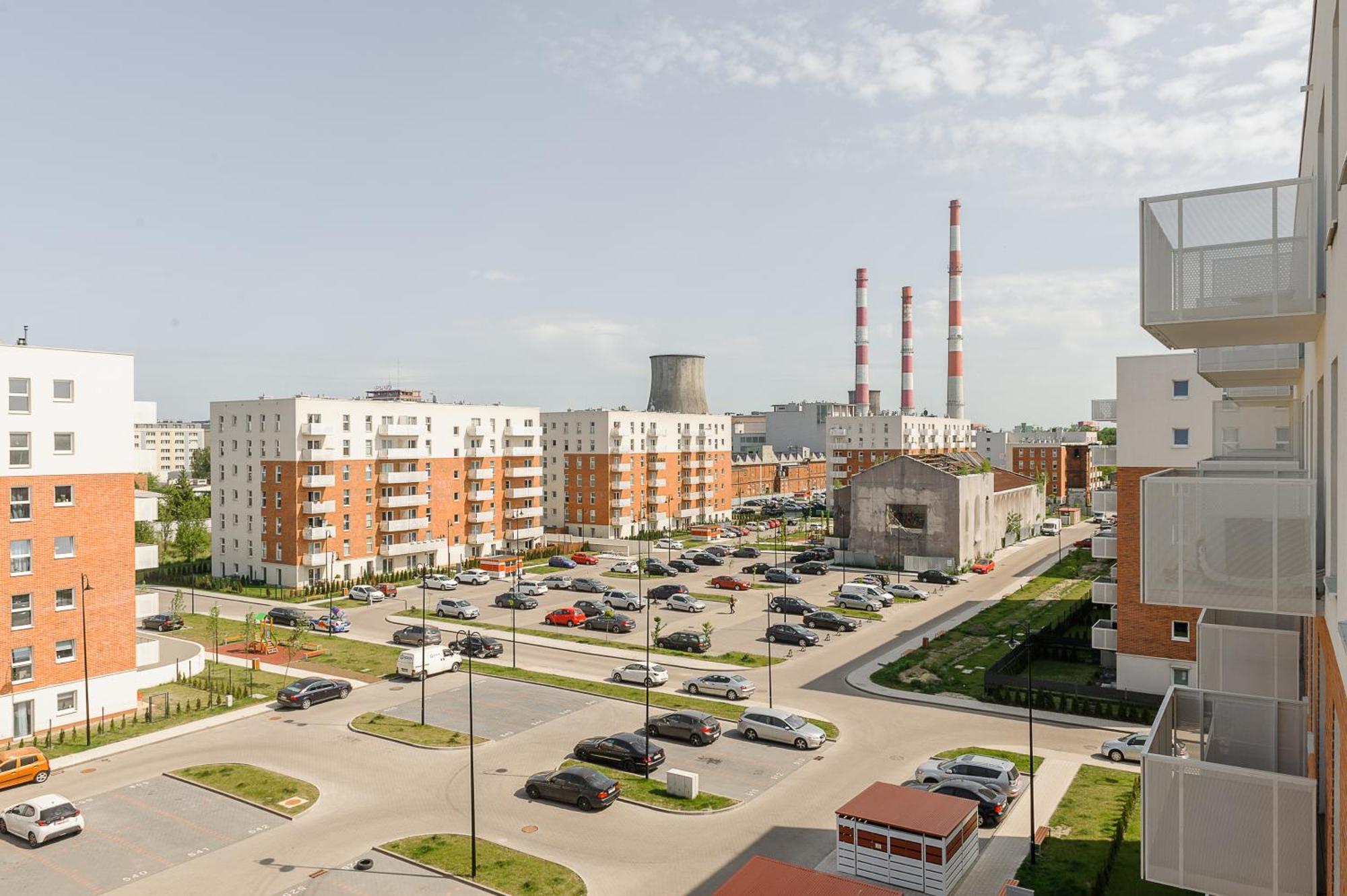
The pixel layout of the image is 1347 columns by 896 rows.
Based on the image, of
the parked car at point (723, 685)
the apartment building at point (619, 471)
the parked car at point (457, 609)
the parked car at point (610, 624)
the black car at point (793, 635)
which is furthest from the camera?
the apartment building at point (619, 471)

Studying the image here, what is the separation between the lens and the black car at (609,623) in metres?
53.0

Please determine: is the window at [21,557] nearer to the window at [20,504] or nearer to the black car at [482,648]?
the window at [20,504]

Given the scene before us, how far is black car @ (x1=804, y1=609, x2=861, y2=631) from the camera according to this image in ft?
176

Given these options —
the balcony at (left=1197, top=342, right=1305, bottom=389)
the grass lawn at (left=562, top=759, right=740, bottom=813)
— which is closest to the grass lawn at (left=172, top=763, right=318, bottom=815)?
the grass lawn at (left=562, top=759, right=740, bottom=813)

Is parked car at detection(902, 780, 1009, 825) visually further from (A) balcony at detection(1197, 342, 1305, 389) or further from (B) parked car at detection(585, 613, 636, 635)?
(B) parked car at detection(585, 613, 636, 635)

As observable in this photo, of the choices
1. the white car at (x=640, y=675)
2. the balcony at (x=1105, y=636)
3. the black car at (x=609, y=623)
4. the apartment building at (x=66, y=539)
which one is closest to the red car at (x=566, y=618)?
the black car at (x=609, y=623)

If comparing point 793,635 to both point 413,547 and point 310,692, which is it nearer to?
point 310,692

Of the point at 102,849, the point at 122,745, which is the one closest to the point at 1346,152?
the point at 102,849

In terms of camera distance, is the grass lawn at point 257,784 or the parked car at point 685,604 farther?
the parked car at point 685,604

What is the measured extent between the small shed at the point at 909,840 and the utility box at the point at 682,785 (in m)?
6.26

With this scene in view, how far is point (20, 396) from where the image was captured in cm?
3294

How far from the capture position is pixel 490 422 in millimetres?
83062

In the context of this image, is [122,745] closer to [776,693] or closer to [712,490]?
[776,693]

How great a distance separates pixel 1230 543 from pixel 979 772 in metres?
19.3
